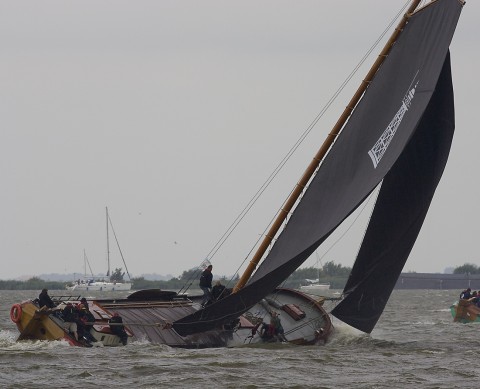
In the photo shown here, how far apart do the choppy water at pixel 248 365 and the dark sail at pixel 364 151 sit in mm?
1679

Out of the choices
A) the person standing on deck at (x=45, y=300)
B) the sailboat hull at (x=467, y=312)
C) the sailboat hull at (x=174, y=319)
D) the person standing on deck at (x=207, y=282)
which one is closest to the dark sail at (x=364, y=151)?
the sailboat hull at (x=174, y=319)

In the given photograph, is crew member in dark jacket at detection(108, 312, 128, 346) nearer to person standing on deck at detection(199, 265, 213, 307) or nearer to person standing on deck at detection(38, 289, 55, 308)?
person standing on deck at detection(38, 289, 55, 308)

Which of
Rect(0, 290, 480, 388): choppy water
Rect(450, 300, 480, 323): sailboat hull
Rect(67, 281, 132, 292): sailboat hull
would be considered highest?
Rect(67, 281, 132, 292): sailboat hull

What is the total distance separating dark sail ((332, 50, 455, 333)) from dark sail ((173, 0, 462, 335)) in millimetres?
1215

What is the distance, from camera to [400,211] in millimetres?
32125

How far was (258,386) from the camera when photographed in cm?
2336

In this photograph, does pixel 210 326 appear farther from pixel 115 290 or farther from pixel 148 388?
pixel 115 290

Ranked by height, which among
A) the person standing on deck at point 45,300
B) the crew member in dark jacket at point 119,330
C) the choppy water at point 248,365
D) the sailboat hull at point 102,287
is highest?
the sailboat hull at point 102,287

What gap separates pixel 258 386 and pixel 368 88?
10.7 meters

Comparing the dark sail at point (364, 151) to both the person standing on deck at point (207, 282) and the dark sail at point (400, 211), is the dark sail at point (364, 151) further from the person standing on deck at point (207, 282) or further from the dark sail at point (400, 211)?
the person standing on deck at point (207, 282)

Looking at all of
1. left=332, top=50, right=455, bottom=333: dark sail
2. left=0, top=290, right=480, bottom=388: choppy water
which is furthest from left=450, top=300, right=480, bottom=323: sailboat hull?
left=332, top=50, right=455, bottom=333: dark sail

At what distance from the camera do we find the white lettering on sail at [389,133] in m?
29.8

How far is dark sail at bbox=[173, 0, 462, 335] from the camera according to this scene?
2925 cm

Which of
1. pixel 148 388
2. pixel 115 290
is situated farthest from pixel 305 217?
pixel 115 290
